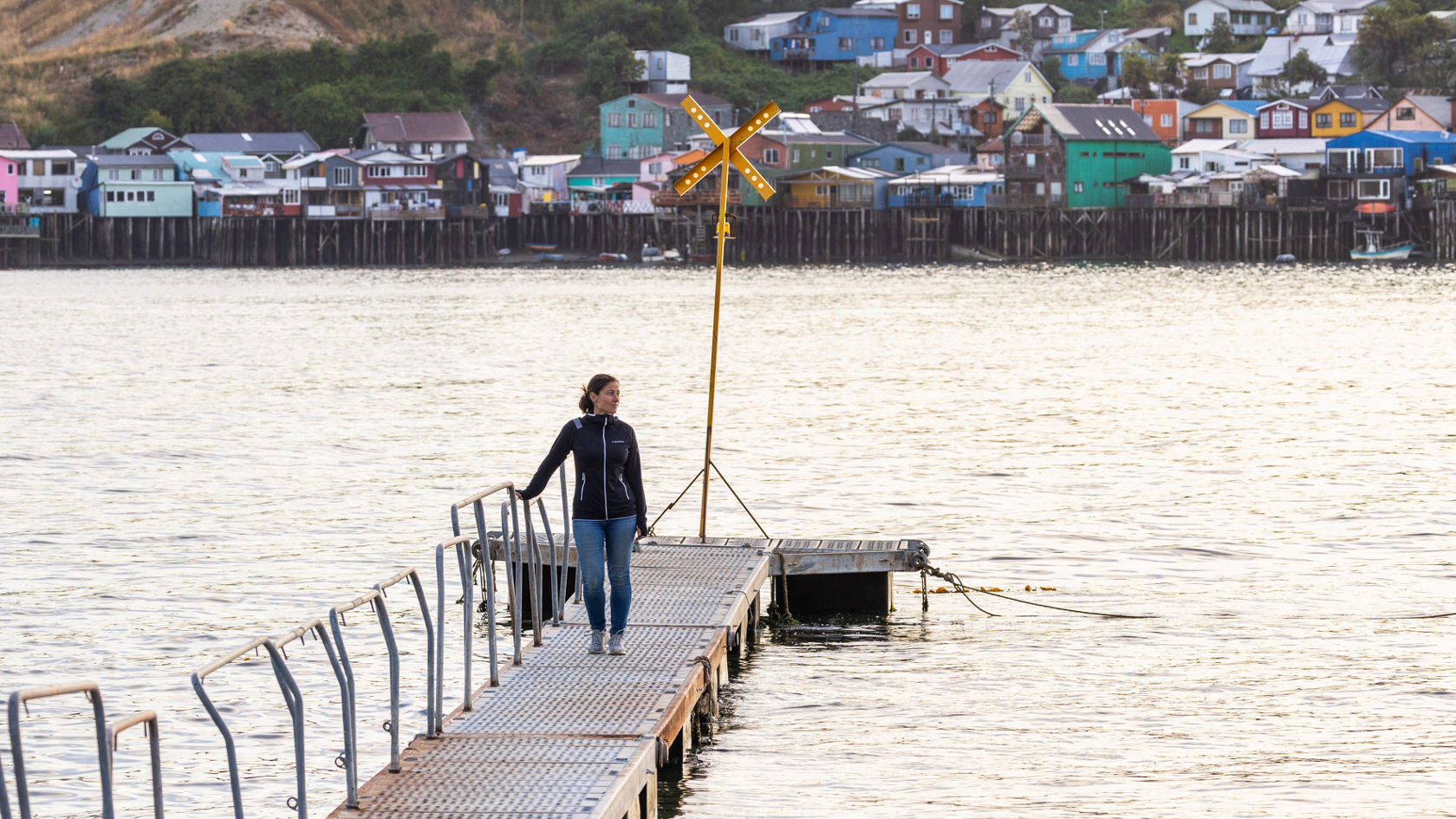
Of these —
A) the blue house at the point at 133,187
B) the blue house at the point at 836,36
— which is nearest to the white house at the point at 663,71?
the blue house at the point at 836,36

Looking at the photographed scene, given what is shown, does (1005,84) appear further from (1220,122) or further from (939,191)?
(939,191)

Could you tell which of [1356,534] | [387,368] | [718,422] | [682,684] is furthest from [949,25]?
[682,684]

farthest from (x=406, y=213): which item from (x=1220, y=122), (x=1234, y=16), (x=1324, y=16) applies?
(x=1324, y=16)

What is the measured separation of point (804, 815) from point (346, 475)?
755 inches

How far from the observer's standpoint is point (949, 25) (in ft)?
609

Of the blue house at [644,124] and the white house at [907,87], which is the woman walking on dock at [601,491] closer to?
the blue house at [644,124]

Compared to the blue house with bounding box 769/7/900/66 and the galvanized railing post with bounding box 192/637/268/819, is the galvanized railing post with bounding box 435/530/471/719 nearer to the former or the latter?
the galvanized railing post with bounding box 192/637/268/819

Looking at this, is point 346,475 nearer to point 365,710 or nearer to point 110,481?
point 110,481

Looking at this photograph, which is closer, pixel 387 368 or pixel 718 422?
pixel 718 422

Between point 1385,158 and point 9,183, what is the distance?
9072cm

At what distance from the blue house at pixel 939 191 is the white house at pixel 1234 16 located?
56.7m

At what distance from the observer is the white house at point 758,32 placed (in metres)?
173

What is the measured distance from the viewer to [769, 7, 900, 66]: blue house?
570ft

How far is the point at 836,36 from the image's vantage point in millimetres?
177125
